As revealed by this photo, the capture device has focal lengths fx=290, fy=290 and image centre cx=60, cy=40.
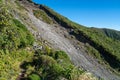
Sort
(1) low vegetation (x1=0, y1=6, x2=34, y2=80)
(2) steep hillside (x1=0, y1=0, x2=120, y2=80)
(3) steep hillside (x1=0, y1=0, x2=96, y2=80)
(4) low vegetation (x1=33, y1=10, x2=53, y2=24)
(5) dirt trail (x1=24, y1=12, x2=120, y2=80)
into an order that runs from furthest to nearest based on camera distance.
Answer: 1. (4) low vegetation (x1=33, y1=10, x2=53, y2=24)
2. (5) dirt trail (x1=24, y1=12, x2=120, y2=80)
3. (2) steep hillside (x1=0, y1=0, x2=120, y2=80)
4. (3) steep hillside (x1=0, y1=0, x2=96, y2=80)
5. (1) low vegetation (x1=0, y1=6, x2=34, y2=80)

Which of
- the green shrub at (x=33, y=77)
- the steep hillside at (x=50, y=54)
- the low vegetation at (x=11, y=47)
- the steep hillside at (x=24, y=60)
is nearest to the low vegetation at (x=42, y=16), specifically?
the steep hillside at (x=50, y=54)

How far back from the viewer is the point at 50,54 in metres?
39.6

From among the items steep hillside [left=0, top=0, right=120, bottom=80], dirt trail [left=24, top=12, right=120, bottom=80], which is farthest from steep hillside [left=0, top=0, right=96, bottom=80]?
dirt trail [left=24, top=12, right=120, bottom=80]

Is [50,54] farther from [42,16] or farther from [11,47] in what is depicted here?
[42,16]

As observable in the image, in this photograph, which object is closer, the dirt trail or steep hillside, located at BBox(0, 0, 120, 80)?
steep hillside, located at BBox(0, 0, 120, 80)

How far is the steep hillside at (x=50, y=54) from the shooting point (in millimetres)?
32750

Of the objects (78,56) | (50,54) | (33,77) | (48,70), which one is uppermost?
(50,54)

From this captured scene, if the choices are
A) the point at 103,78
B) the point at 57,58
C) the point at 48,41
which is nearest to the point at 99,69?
the point at 103,78

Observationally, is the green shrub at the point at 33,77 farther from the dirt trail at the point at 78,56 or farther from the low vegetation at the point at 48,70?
the dirt trail at the point at 78,56

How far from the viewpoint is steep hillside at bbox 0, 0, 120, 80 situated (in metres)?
32.8

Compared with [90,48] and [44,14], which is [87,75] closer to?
[90,48]

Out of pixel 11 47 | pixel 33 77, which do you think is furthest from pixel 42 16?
pixel 33 77

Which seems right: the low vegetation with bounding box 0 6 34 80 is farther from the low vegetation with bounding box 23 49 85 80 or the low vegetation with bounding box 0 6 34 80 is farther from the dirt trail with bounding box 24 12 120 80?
the dirt trail with bounding box 24 12 120 80

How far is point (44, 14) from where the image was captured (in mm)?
68625
